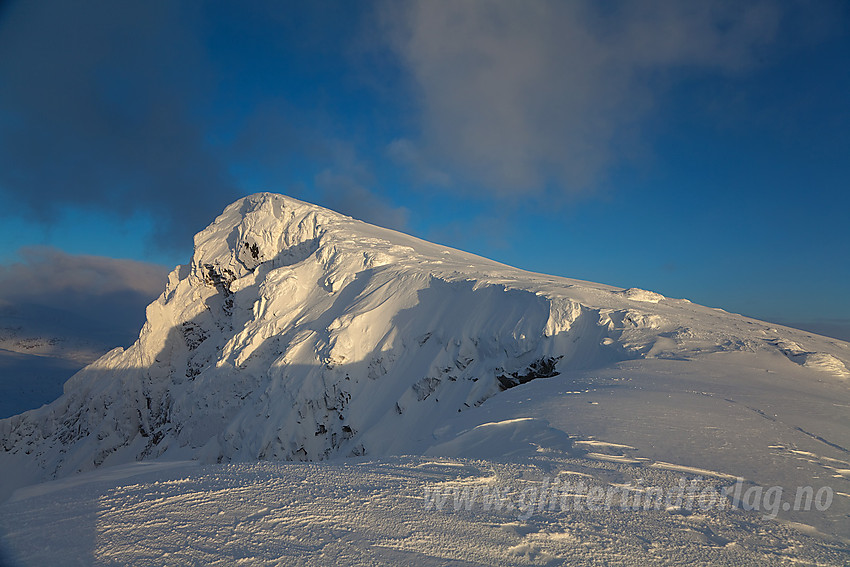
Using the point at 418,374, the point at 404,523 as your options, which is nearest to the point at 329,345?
the point at 418,374

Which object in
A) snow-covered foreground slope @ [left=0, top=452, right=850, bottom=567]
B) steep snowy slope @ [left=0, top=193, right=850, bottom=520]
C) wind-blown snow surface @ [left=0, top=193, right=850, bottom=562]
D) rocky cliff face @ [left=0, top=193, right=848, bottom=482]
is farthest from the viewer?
rocky cliff face @ [left=0, top=193, right=848, bottom=482]

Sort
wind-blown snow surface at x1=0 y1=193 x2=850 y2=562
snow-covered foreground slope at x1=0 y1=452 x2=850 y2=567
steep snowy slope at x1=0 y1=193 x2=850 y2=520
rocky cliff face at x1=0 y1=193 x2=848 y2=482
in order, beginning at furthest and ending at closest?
rocky cliff face at x1=0 y1=193 x2=848 y2=482, steep snowy slope at x1=0 y1=193 x2=850 y2=520, wind-blown snow surface at x1=0 y1=193 x2=850 y2=562, snow-covered foreground slope at x1=0 y1=452 x2=850 y2=567

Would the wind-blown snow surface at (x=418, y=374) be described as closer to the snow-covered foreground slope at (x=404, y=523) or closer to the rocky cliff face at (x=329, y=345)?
the rocky cliff face at (x=329, y=345)

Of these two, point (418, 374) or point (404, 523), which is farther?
Answer: point (418, 374)

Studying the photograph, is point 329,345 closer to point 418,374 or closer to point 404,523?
point 418,374

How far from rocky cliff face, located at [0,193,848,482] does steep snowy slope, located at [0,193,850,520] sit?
101mm

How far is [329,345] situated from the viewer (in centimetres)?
2238

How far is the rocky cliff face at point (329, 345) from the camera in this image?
15.5m

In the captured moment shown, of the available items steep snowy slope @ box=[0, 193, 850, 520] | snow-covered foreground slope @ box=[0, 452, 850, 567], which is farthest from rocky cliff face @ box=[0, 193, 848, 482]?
snow-covered foreground slope @ box=[0, 452, 850, 567]

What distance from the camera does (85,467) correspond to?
35250mm

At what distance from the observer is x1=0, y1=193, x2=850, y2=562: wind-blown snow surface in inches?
271

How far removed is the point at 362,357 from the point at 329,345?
6.59ft

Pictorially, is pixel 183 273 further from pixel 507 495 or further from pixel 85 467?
pixel 507 495

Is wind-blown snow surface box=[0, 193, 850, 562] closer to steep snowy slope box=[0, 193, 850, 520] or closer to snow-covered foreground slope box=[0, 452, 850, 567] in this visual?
steep snowy slope box=[0, 193, 850, 520]
